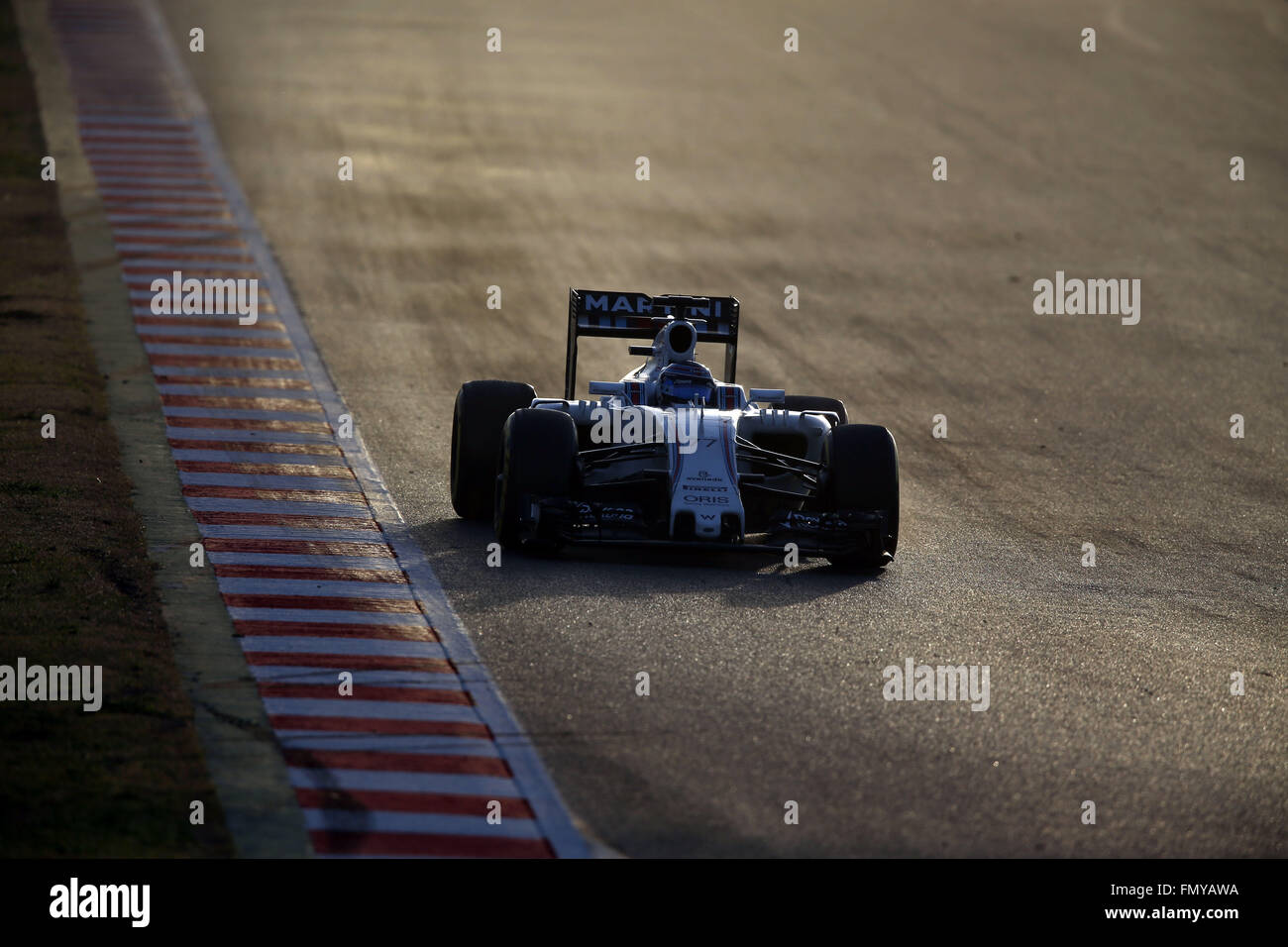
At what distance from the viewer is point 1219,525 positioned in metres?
16.5

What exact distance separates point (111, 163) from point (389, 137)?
6.95m

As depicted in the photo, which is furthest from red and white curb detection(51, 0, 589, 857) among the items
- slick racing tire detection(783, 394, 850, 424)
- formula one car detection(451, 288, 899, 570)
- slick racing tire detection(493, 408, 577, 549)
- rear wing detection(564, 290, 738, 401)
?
slick racing tire detection(783, 394, 850, 424)

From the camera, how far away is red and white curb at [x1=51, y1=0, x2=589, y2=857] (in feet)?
29.5

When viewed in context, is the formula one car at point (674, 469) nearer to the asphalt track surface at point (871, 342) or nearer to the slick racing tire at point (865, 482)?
the slick racing tire at point (865, 482)

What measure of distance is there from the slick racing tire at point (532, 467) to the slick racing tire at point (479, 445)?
3.17 feet

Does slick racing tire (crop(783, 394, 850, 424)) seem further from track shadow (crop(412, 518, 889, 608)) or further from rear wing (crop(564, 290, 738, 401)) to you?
track shadow (crop(412, 518, 889, 608))

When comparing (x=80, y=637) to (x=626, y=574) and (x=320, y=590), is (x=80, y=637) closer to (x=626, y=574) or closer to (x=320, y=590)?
(x=320, y=590)

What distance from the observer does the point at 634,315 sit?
15.9 meters

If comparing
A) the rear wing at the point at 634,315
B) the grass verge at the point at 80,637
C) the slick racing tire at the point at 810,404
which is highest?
the rear wing at the point at 634,315

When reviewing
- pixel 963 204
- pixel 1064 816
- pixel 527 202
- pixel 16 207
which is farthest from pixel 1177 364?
pixel 16 207

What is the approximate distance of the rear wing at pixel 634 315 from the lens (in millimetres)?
15859

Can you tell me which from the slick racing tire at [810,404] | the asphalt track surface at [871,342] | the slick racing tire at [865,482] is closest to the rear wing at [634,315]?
the slick racing tire at [810,404]

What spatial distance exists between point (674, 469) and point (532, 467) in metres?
1.15
